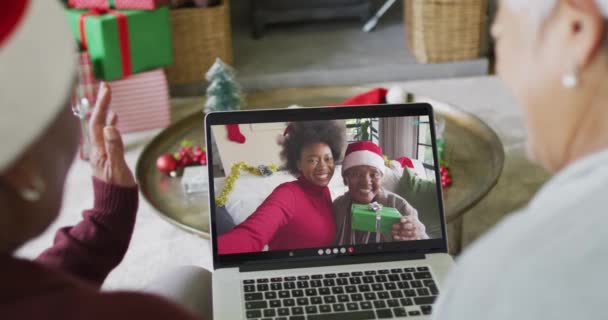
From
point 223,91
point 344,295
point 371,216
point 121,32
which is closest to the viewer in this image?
point 344,295

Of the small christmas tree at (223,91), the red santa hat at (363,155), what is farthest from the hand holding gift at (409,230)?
the small christmas tree at (223,91)

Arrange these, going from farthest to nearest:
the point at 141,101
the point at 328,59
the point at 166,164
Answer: the point at 328,59 → the point at 141,101 → the point at 166,164

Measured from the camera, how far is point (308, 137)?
1304 mm

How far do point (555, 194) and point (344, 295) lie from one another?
59 centimetres

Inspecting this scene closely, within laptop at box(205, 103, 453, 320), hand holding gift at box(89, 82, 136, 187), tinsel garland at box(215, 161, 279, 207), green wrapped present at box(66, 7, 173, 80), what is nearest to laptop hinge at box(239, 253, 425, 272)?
laptop at box(205, 103, 453, 320)

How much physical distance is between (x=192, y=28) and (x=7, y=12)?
2.69 meters

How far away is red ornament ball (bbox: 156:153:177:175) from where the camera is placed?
6.55ft

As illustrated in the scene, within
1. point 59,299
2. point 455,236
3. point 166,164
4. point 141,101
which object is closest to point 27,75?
point 59,299

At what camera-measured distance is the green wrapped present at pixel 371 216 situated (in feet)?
4.09

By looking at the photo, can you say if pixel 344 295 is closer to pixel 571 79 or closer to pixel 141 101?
pixel 571 79

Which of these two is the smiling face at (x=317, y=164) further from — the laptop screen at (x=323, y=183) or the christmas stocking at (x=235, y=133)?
the christmas stocking at (x=235, y=133)

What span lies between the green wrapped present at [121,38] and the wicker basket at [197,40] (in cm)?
28

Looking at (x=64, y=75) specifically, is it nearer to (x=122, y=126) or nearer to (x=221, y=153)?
(x=221, y=153)

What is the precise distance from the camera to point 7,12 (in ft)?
1.91
